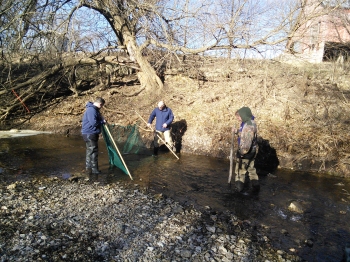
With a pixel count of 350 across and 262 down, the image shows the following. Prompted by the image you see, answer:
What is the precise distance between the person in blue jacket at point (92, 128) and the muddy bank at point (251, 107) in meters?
3.91

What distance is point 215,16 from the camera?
35.4ft

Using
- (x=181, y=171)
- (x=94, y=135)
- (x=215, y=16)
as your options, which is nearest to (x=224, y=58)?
(x=215, y=16)

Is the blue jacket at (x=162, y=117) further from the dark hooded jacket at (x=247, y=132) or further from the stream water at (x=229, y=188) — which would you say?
the dark hooded jacket at (x=247, y=132)

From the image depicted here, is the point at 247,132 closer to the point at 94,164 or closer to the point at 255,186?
the point at 255,186

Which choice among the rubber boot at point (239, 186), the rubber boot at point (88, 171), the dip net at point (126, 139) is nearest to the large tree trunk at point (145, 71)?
the dip net at point (126, 139)

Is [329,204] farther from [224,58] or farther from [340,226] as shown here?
[224,58]

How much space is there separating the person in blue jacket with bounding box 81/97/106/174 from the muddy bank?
12.8 feet

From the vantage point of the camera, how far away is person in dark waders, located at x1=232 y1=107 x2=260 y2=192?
636 centimetres

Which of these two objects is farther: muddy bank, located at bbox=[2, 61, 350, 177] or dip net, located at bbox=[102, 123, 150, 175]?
muddy bank, located at bbox=[2, 61, 350, 177]

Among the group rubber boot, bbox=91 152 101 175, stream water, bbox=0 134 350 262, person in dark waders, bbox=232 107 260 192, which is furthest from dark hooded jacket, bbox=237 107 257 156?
rubber boot, bbox=91 152 101 175

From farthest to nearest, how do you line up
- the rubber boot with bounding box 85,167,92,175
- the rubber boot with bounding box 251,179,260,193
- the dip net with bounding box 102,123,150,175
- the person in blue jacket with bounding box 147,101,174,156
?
the person in blue jacket with bounding box 147,101,174,156 → the dip net with bounding box 102,123,150,175 → the rubber boot with bounding box 85,167,92,175 → the rubber boot with bounding box 251,179,260,193

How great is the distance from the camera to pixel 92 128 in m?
7.19

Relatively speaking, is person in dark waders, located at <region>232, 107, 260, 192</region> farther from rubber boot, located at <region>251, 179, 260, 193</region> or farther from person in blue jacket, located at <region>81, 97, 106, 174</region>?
person in blue jacket, located at <region>81, 97, 106, 174</region>

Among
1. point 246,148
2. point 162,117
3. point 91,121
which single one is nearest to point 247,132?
point 246,148
